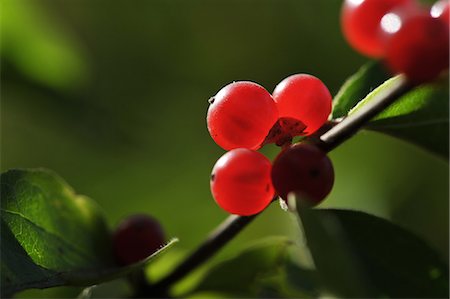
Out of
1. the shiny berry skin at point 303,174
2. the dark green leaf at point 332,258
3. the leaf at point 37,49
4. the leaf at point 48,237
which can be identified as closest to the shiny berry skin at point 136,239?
the leaf at point 48,237

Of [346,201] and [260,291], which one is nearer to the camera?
[260,291]

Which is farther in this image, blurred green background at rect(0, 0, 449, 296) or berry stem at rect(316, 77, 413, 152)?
blurred green background at rect(0, 0, 449, 296)

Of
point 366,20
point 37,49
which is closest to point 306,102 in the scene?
point 366,20

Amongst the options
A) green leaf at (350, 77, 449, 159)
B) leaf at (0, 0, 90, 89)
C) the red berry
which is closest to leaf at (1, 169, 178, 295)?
green leaf at (350, 77, 449, 159)

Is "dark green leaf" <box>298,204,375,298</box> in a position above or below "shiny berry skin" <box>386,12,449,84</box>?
below

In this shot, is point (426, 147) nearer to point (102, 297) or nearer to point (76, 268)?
point (76, 268)

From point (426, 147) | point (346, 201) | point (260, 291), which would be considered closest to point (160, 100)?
point (346, 201)

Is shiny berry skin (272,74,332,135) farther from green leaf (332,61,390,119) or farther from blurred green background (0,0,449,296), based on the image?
blurred green background (0,0,449,296)
